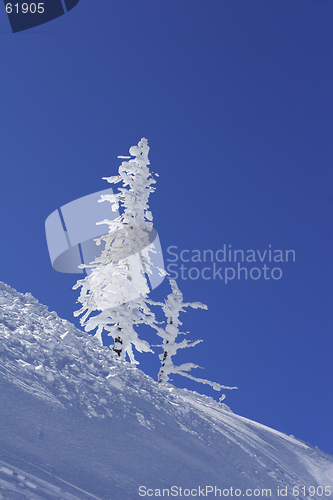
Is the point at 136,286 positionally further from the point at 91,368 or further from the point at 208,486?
the point at 208,486

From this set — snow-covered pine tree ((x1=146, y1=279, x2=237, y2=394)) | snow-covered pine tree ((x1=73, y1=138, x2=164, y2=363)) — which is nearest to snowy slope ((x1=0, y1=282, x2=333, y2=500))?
snow-covered pine tree ((x1=73, y1=138, x2=164, y2=363))

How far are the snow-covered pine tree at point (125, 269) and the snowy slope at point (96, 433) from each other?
21.2 feet

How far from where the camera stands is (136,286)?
16.5 meters

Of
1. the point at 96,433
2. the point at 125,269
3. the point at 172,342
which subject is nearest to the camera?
the point at 96,433

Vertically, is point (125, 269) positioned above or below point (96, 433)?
above

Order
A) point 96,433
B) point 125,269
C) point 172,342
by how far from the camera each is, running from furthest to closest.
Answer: point 172,342 → point 125,269 → point 96,433

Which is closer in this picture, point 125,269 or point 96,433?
point 96,433

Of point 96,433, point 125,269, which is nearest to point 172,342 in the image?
point 125,269

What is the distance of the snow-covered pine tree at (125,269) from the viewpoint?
53.5 ft

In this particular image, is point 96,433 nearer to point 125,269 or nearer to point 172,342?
point 125,269

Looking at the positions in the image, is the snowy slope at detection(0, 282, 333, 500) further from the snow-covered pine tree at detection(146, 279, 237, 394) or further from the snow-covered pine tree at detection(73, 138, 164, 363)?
the snow-covered pine tree at detection(146, 279, 237, 394)

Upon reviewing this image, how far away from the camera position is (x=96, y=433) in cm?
540

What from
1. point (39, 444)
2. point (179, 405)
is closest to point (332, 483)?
point (179, 405)

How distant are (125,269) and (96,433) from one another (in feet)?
38.2
